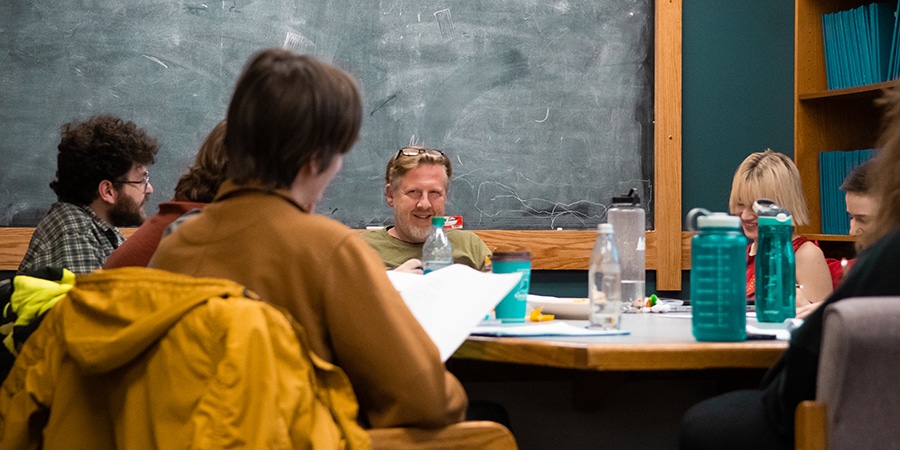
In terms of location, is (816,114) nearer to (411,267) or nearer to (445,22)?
(445,22)

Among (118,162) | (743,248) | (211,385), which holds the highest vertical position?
(118,162)

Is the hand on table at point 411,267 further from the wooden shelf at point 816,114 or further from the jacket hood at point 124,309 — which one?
the wooden shelf at point 816,114

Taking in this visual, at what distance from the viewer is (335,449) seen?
115 centimetres

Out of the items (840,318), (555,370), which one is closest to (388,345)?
(840,318)

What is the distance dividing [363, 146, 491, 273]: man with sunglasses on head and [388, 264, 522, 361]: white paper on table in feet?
4.61

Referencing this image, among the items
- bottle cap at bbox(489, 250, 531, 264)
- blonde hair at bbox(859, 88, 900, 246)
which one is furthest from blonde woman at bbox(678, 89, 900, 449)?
bottle cap at bbox(489, 250, 531, 264)

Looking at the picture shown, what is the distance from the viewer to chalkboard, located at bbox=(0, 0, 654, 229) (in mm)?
3533

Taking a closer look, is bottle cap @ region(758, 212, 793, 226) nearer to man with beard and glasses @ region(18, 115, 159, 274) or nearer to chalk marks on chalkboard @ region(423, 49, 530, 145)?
man with beard and glasses @ region(18, 115, 159, 274)

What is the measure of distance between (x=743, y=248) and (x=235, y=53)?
2555 mm

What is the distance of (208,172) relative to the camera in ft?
6.79

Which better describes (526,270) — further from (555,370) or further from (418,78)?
(418,78)

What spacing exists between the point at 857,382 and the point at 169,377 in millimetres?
868

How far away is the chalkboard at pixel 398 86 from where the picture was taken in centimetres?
353

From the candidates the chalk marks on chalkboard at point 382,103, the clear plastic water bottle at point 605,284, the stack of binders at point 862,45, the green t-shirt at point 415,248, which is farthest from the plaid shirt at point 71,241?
the stack of binders at point 862,45
